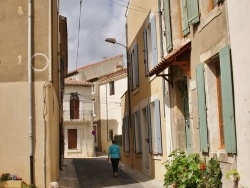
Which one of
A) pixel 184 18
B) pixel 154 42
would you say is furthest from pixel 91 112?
pixel 184 18

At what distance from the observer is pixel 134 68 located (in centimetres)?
1856

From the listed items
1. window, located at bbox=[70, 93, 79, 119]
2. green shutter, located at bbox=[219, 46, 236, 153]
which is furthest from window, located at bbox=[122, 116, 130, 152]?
window, located at bbox=[70, 93, 79, 119]

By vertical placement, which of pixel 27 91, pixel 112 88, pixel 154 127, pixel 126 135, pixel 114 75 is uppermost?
pixel 114 75

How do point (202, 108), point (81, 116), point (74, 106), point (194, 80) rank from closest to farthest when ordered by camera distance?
point (202, 108) < point (194, 80) < point (81, 116) < point (74, 106)

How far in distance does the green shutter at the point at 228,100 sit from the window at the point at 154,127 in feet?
19.0

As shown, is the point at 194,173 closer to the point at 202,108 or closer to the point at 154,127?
the point at 202,108

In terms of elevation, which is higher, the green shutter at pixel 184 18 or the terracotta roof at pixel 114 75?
the terracotta roof at pixel 114 75

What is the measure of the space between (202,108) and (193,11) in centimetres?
213

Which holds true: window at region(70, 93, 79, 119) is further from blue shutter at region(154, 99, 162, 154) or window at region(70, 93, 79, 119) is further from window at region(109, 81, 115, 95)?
blue shutter at region(154, 99, 162, 154)

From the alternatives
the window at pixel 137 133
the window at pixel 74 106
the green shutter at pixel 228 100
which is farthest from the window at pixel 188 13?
the window at pixel 74 106

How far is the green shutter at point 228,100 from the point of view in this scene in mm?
7273

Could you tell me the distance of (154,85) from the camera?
46.9ft

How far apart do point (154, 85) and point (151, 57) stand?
1339mm

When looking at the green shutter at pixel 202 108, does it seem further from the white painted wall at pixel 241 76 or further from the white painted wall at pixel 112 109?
the white painted wall at pixel 112 109
